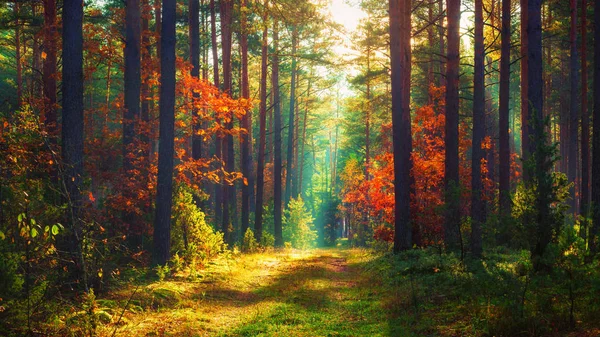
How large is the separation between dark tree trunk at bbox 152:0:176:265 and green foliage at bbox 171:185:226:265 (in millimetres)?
1158

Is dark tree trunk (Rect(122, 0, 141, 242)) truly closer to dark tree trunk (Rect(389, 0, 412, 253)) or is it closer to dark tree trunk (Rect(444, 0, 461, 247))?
dark tree trunk (Rect(389, 0, 412, 253))

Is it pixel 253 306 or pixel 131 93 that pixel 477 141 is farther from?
pixel 131 93

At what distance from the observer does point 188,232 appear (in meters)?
15.2

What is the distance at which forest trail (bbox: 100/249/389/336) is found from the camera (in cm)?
781

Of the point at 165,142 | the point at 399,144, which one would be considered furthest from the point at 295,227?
the point at 165,142

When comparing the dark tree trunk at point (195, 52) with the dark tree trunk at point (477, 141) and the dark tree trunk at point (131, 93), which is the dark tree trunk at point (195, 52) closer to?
the dark tree trunk at point (131, 93)

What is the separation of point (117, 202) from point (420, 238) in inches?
446

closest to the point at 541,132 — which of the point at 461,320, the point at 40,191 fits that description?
the point at 461,320

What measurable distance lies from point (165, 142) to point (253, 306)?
5.66 m

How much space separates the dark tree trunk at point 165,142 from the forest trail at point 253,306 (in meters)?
1.41

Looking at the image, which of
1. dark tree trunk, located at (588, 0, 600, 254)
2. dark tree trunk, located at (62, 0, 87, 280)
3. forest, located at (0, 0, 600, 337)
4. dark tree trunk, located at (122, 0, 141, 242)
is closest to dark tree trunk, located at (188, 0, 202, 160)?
forest, located at (0, 0, 600, 337)

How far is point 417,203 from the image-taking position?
19.8 metres

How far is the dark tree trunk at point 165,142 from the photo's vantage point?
13.4 metres

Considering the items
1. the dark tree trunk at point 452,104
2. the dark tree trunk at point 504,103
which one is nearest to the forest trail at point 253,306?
the dark tree trunk at point 452,104
